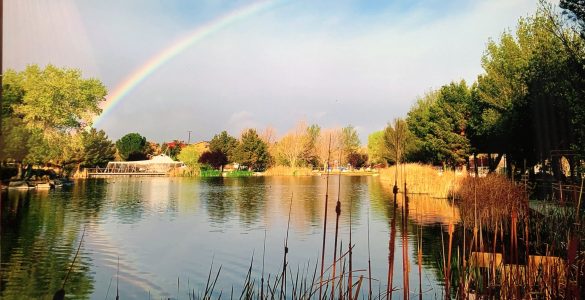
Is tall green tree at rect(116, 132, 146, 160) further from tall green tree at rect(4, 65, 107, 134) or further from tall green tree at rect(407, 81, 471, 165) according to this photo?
tall green tree at rect(407, 81, 471, 165)

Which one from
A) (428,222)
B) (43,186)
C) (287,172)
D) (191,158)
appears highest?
(191,158)

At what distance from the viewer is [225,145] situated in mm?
74062

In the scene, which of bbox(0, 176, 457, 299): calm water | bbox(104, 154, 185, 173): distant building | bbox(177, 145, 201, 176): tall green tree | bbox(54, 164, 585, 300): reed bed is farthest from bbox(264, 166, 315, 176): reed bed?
bbox(0, 176, 457, 299): calm water

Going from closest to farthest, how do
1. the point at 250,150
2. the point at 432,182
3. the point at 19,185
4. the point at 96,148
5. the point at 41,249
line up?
1. the point at 41,249
2. the point at 432,182
3. the point at 19,185
4. the point at 96,148
5. the point at 250,150

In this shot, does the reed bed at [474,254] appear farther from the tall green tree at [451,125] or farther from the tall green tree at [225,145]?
the tall green tree at [225,145]

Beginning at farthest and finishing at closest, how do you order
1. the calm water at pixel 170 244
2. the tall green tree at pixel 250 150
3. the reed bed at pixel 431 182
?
1. the tall green tree at pixel 250 150
2. the reed bed at pixel 431 182
3. the calm water at pixel 170 244

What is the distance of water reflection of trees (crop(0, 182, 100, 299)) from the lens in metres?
9.05

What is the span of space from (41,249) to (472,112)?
2833 centimetres

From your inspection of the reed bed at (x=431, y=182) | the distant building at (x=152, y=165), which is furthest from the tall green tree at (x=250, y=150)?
the reed bed at (x=431, y=182)

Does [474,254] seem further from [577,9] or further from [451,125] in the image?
[451,125]

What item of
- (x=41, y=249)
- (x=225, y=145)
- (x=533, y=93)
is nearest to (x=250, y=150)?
(x=225, y=145)

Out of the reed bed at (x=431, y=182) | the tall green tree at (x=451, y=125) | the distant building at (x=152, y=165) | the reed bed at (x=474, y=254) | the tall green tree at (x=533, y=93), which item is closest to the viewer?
the reed bed at (x=474, y=254)

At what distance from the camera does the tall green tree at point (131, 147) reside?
249 ft

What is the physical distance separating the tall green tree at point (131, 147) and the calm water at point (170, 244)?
52.4 m
